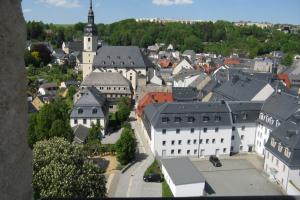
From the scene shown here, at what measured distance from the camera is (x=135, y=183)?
93.1 ft

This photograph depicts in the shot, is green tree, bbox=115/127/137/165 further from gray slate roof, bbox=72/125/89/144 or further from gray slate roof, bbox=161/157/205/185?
gray slate roof, bbox=72/125/89/144

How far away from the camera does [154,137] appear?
3359cm

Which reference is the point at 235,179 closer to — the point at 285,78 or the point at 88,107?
the point at 88,107

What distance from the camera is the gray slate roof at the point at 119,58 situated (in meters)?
62.8

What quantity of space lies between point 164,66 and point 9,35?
81113 mm

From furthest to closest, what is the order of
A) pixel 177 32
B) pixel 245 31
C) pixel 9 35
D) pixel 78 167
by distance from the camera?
1. pixel 245 31
2. pixel 177 32
3. pixel 78 167
4. pixel 9 35

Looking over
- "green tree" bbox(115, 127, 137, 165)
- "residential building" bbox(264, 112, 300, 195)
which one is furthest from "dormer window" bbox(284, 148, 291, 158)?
"green tree" bbox(115, 127, 137, 165)

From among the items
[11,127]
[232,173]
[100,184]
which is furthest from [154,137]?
[11,127]

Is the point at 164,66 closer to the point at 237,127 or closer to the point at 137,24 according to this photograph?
the point at 237,127

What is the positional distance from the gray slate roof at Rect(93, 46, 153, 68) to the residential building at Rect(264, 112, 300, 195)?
35.1 meters

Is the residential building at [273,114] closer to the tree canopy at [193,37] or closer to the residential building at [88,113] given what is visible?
the residential building at [88,113]

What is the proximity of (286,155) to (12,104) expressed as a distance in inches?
1079

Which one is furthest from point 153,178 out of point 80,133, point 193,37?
point 193,37

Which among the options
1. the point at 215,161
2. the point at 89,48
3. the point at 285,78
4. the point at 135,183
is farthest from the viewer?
the point at 89,48
